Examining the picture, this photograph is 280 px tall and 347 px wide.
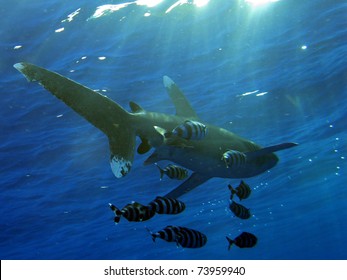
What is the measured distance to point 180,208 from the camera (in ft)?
18.4

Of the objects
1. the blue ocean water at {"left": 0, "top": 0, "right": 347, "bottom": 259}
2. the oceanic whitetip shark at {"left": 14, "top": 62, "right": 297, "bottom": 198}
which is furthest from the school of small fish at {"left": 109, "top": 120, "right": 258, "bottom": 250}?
the blue ocean water at {"left": 0, "top": 0, "right": 347, "bottom": 259}

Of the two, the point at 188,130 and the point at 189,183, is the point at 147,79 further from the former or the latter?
the point at 188,130

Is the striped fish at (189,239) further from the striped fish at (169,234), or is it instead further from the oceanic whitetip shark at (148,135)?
the oceanic whitetip shark at (148,135)

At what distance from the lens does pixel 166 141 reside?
5.59 metres

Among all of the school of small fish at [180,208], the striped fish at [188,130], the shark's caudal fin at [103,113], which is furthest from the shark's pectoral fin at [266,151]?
the shark's caudal fin at [103,113]

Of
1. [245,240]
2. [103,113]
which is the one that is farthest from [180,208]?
[103,113]

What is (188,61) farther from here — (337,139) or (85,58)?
(337,139)

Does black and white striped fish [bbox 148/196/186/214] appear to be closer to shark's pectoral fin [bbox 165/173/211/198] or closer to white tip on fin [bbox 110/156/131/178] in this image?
white tip on fin [bbox 110/156/131/178]

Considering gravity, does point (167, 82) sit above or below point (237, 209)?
above

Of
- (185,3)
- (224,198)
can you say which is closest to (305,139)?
(224,198)

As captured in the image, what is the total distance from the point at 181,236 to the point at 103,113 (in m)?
2.34

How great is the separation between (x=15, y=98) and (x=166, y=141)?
8.88 metres

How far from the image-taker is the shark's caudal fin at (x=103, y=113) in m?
4.65

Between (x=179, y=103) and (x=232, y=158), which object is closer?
(x=232, y=158)
